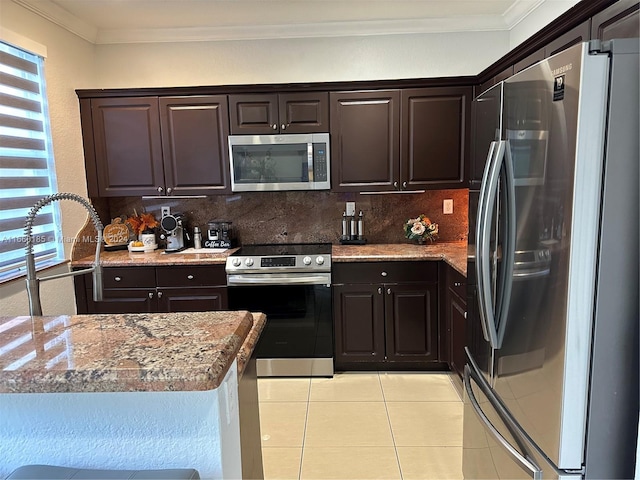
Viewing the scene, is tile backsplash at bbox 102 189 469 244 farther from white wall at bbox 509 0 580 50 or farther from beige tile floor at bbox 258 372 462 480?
white wall at bbox 509 0 580 50

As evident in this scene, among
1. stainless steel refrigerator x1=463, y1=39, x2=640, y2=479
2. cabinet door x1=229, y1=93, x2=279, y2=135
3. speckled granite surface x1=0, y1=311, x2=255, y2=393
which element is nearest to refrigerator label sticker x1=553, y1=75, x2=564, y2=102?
stainless steel refrigerator x1=463, y1=39, x2=640, y2=479

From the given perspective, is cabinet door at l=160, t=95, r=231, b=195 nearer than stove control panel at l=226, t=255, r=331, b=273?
No

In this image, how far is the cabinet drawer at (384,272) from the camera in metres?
3.03

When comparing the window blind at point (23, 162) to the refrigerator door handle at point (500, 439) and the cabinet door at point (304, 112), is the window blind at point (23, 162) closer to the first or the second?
the cabinet door at point (304, 112)

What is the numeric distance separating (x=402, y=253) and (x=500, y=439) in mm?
1674

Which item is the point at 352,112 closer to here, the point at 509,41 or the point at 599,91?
the point at 509,41

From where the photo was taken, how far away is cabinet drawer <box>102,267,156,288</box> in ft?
10.0

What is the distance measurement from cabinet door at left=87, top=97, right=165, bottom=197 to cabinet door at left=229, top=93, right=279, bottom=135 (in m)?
0.60

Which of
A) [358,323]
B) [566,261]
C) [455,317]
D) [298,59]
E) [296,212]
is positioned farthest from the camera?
[296,212]

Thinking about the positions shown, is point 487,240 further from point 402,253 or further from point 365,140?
point 365,140

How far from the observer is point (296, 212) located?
11.8ft

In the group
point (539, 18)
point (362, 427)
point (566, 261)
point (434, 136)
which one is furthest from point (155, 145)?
point (566, 261)

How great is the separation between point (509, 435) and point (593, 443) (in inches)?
11.9

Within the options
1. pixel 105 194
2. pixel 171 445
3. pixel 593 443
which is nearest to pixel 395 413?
pixel 593 443
